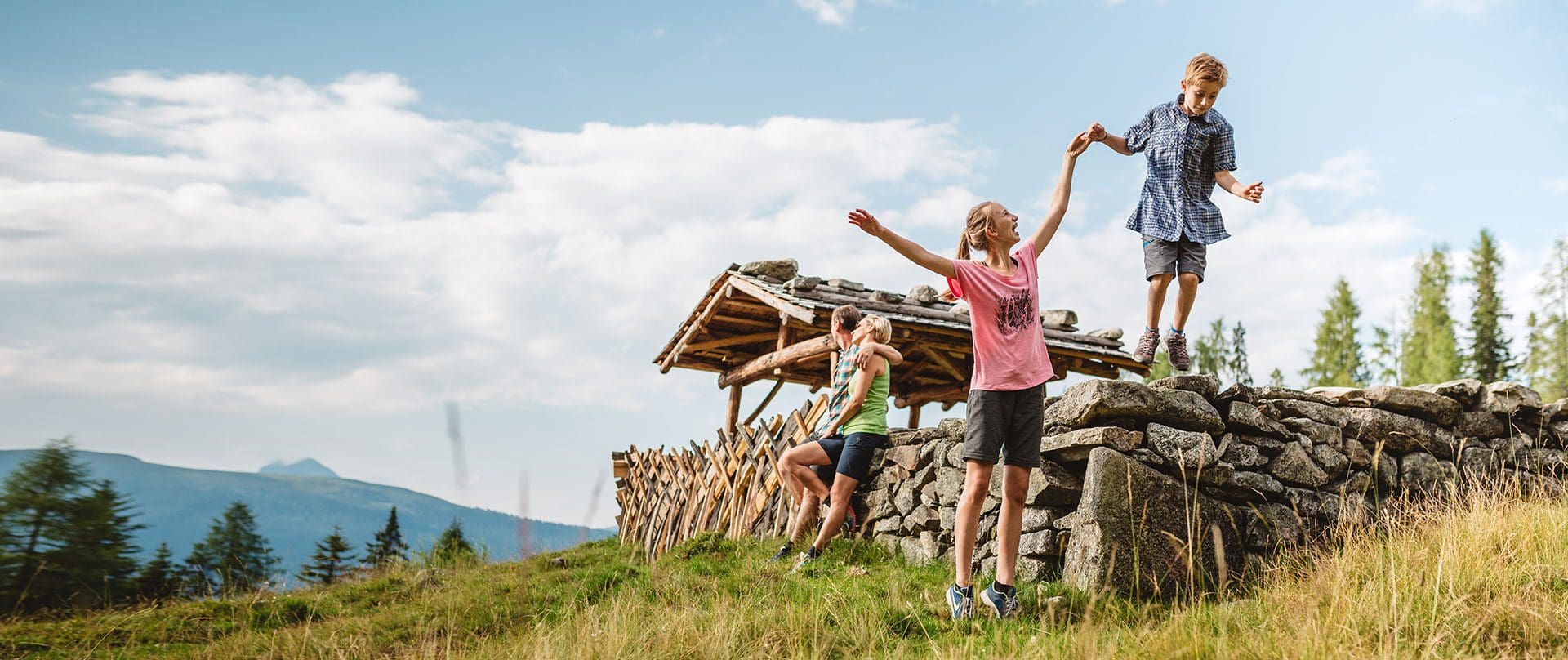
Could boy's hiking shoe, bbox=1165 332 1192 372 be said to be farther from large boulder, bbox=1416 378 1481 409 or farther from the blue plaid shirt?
large boulder, bbox=1416 378 1481 409

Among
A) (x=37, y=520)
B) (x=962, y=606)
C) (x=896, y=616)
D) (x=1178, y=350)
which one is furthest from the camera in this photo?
(x=37, y=520)

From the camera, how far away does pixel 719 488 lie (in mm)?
9008

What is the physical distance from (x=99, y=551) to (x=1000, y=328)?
8285 millimetres

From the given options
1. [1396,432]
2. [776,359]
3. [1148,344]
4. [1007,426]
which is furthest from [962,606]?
[776,359]

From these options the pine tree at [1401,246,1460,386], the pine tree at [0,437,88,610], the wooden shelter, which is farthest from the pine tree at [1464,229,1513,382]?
the pine tree at [0,437,88,610]

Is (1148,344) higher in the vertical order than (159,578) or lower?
higher

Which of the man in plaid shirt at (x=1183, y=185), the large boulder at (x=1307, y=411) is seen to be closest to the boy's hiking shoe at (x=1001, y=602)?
the man in plaid shirt at (x=1183, y=185)

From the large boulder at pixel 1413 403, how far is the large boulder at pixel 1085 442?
2.02m

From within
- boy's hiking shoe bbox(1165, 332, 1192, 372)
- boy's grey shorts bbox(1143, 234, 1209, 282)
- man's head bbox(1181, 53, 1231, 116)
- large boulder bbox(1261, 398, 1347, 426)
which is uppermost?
man's head bbox(1181, 53, 1231, 116)

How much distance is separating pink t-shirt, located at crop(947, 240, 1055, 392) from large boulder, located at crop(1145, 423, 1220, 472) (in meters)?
1.26

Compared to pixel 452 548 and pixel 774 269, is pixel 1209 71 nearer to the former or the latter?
pixel 774 269

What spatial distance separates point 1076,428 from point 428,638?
12.4ft

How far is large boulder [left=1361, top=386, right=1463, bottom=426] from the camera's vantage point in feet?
19.5

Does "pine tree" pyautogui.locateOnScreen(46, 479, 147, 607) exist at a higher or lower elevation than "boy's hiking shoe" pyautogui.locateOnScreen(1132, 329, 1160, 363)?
lower
